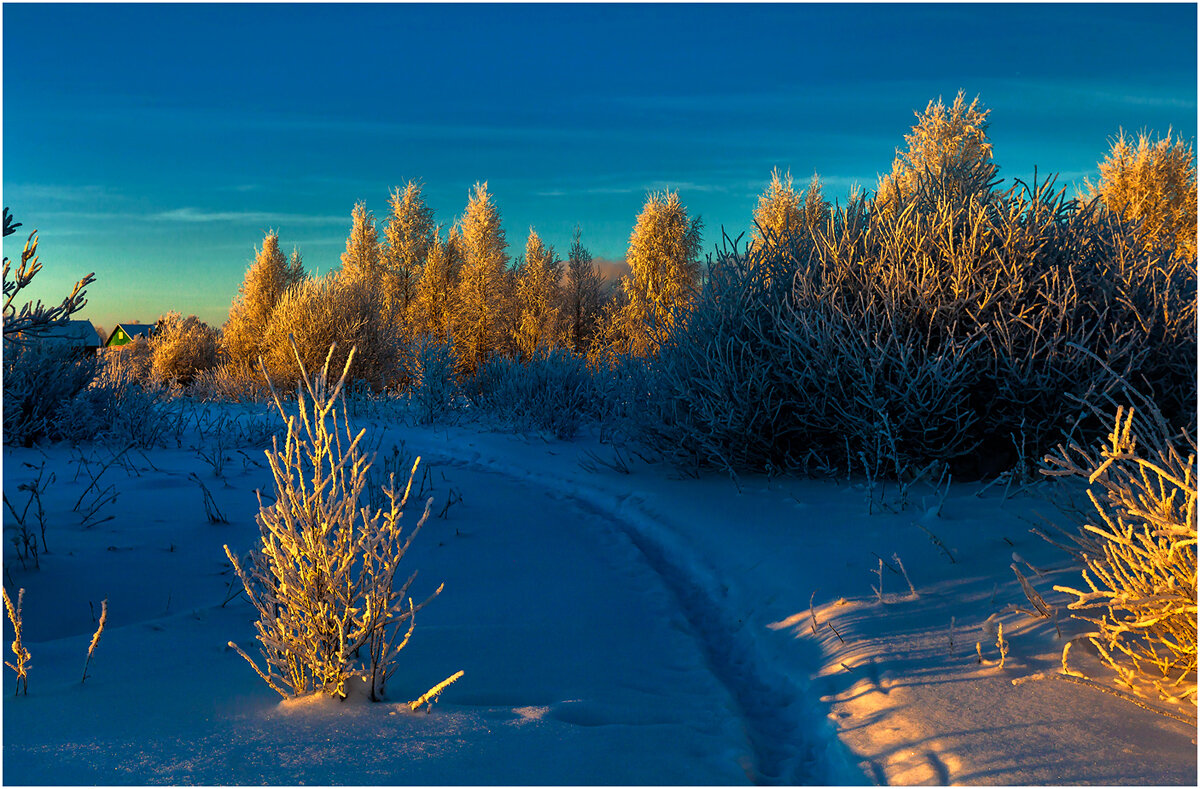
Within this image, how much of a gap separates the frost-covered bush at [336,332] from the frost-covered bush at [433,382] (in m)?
2.88

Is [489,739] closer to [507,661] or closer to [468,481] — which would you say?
[507,661]

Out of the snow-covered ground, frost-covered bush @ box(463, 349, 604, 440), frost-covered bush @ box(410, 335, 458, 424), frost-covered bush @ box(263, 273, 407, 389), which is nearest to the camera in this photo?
the snow-covered ground

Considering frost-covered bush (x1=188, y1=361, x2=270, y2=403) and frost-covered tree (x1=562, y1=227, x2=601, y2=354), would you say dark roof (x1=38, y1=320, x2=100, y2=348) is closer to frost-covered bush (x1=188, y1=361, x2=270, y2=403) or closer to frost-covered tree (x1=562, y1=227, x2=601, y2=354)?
frost-covered bush (x1=188, y1=361, x2=270, y2=403)

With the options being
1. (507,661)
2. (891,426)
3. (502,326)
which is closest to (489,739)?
(507,661)

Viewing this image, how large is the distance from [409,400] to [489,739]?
1128cm

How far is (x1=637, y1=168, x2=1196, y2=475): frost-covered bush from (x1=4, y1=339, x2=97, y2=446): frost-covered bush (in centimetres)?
670

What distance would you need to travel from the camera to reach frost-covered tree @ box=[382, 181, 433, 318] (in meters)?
25.1

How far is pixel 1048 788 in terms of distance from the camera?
2195 millimetres

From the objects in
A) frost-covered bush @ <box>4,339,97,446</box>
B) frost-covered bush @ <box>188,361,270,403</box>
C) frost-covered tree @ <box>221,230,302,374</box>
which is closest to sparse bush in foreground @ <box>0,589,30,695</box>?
frost-covered bush @ <box>4,339,97,446</box>

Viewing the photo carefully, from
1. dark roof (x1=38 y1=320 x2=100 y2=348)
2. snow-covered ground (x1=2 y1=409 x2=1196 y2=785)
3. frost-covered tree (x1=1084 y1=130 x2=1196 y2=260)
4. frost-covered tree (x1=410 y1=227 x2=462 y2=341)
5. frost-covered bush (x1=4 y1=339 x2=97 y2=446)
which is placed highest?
frost-covered tree (x1=1084 y1=130 x2=1196 y2=260)

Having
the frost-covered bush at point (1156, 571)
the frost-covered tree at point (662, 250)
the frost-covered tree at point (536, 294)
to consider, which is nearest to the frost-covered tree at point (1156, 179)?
the frost-covered tree at point (662, 250)

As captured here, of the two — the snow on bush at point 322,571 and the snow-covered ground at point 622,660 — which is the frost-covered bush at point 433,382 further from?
the snow on bush at point 322,571

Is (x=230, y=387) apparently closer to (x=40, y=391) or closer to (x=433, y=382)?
(x=433, y=382)

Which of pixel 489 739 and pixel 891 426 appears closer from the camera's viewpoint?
pixel 489 739
